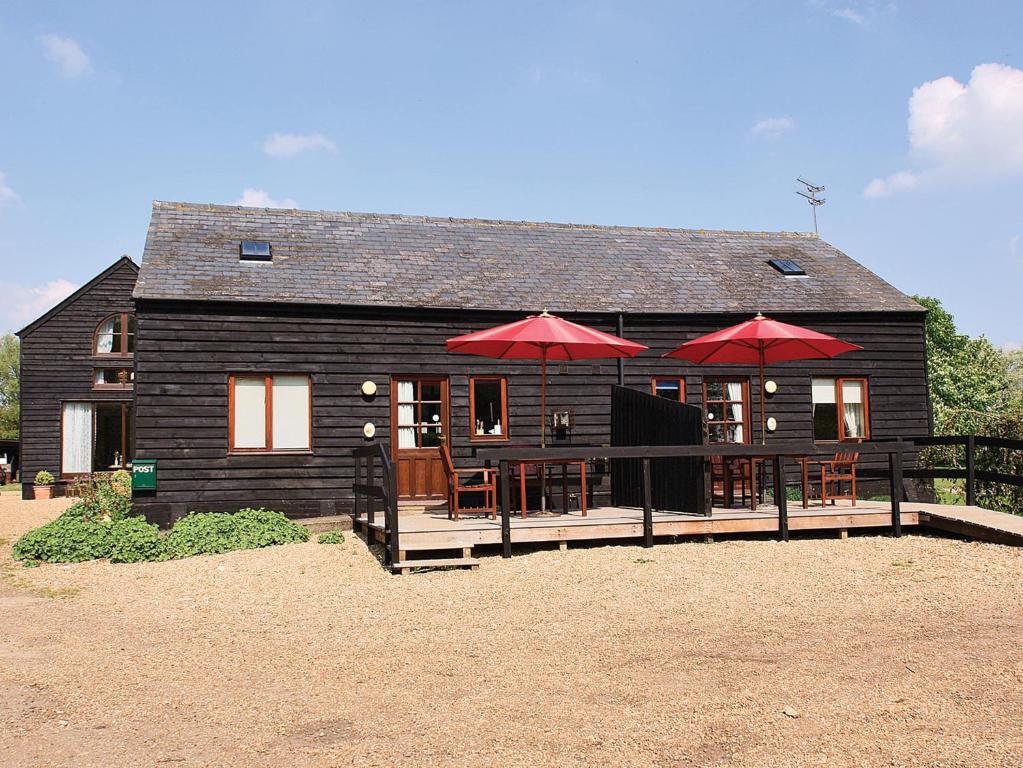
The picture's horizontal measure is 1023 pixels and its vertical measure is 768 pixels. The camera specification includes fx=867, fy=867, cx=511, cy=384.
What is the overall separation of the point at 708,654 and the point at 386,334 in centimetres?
835

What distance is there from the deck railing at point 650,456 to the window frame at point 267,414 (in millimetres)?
4128

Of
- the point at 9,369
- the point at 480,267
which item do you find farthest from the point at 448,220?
the point at 9,369

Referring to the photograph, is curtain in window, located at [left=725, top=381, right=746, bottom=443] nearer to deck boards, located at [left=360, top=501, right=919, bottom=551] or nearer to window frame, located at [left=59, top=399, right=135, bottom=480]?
deck boards, located at [left=360, top=501, right=919, bottom=551]

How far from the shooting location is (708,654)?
5.55 meters

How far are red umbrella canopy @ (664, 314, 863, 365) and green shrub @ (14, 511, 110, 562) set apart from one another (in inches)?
296

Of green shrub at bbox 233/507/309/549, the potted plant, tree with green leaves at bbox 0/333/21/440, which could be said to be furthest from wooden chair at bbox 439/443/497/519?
tree with green leaves at bbox 0/333/21/440

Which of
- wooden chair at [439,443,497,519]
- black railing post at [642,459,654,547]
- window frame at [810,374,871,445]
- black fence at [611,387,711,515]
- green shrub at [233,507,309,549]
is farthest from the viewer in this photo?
window frame at [810,374,871,445]

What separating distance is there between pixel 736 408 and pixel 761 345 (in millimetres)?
3241

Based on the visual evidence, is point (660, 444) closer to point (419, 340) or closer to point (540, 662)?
point (419, 340)

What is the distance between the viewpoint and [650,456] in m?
9.46

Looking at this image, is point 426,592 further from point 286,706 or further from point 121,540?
point 121,540

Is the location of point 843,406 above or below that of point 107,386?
below

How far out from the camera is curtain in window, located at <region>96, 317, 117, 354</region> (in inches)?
884

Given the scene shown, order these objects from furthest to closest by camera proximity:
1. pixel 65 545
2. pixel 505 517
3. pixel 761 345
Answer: pixel 761 345
pixel 65 545
pixel 505 517
